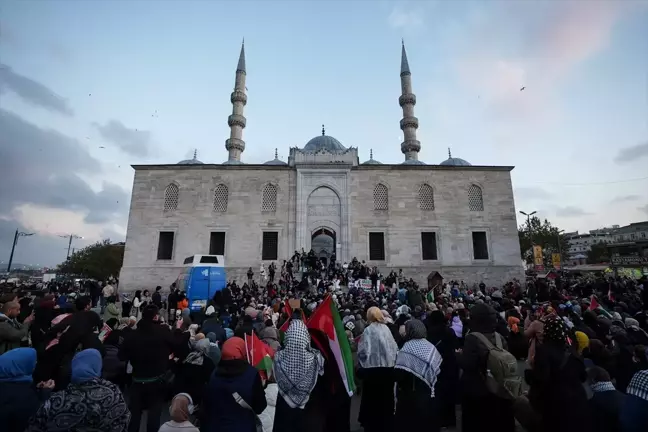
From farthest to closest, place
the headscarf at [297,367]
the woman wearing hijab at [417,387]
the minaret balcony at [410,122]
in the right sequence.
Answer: the minaret balcony at [410,122]
the woman wearing hijab at [417,387]
the headscarf at [297,367]

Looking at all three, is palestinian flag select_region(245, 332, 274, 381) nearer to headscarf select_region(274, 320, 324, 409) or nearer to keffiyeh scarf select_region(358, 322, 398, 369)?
keffiyeh scarf select_region(358, 322, 398, 369)

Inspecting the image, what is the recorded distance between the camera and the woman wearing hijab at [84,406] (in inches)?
88.7

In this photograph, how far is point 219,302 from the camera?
12.2 meters

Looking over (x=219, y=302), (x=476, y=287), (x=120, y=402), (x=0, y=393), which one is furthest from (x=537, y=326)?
(x=476, y=287)

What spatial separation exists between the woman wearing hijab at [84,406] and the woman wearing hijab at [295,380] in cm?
121

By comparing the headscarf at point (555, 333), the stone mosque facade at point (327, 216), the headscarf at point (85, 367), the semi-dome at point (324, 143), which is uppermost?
the semi-dome at point (324, 143)

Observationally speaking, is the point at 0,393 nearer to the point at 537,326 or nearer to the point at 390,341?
the point at 390,341

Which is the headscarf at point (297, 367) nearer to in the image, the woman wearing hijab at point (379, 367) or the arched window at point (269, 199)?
the woman wearing hijab at point (379, 367)

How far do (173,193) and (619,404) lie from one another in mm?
23842

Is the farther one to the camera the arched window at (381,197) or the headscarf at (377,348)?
the arched window at (381,197)

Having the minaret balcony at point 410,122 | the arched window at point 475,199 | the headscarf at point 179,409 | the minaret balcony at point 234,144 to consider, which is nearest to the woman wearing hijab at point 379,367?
the headscarf at point 179,409

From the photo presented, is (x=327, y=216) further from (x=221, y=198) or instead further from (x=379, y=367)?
(x=379, y=367)

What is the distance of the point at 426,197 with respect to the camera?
75.0 ft

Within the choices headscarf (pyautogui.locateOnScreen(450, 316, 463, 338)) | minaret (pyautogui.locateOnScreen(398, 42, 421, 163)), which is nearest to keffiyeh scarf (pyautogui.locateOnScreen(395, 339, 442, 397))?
headscarf (pyautogui.locateOnScreen(450, 316, 463, 338))
